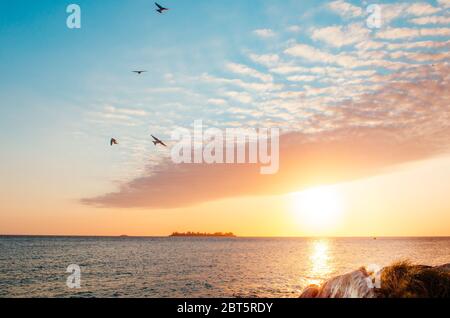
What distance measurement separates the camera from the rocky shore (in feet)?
38.0

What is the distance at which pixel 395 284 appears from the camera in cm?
1212

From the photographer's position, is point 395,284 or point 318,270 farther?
point 318,270

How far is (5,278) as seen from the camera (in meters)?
46.7

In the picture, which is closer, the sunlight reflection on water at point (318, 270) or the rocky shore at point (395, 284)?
the rocky shore at point (395, 284)

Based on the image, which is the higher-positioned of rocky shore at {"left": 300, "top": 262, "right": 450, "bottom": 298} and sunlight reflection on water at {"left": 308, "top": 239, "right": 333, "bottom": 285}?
rocky shore at {"left": 300, "top": 262, "right": 450, "bottom": 298}

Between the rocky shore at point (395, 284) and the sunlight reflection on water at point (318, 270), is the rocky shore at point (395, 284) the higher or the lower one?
the higher one

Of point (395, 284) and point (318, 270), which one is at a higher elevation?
point (395, 284)

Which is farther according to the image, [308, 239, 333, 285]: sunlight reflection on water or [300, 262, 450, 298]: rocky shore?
[308, 239, 333, 285]: sunlight reflection on water

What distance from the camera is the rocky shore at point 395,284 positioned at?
11570 millimetres
